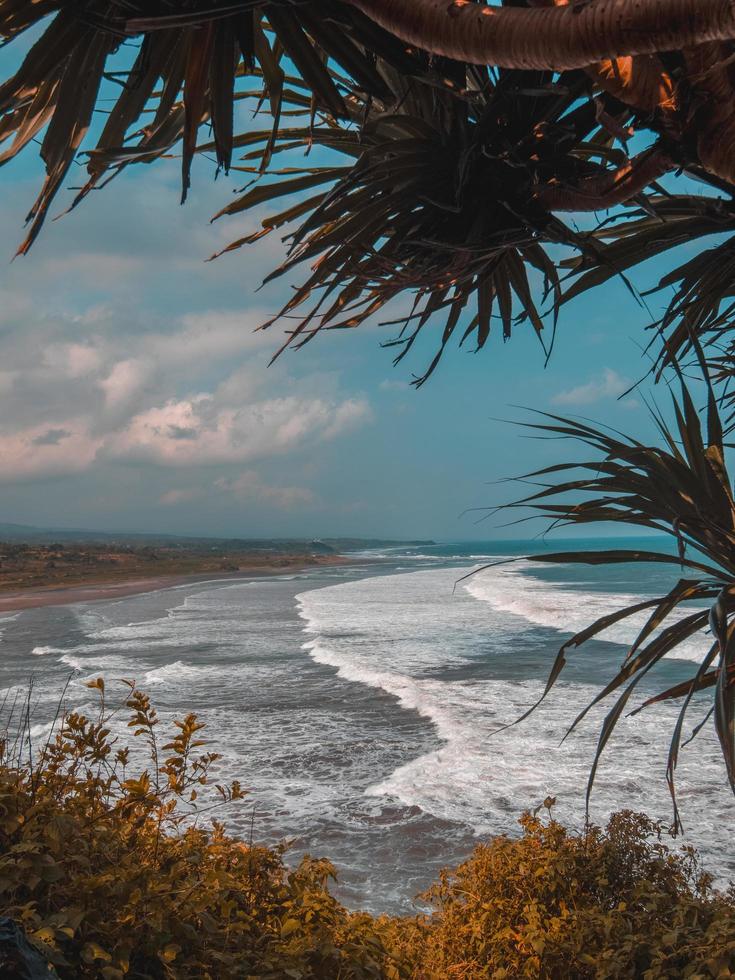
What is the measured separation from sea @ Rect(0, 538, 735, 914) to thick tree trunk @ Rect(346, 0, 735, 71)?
1.16 m

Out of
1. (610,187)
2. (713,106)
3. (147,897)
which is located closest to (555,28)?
(713,106)

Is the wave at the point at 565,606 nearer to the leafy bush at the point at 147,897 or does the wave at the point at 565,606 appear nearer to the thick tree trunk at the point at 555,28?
the leafy bush at the point at 147,897

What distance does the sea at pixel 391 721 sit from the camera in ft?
18.5

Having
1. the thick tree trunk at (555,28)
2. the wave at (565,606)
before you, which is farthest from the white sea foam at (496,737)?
the thick tree trunk at (555,28)

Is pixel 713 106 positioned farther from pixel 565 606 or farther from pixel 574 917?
pixel 565 606

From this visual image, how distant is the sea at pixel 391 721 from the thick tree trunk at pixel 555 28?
1.16 meters

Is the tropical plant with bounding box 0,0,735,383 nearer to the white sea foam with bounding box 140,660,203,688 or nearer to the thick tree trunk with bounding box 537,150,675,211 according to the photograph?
the thick tree trunk with bounding box 537,150,675,211

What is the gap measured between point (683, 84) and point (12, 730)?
8.09 metres

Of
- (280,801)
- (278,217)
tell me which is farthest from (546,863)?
(280,801)

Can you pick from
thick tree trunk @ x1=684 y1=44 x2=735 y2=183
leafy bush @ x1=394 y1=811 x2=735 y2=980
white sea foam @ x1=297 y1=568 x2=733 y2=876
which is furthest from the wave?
thick tree trunk @ x1=684 y1=44 x2=735 y2=183

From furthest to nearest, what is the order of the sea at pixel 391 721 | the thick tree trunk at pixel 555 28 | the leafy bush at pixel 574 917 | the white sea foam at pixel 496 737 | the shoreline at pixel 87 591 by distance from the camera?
1. the shoreline at pixel 87 591
2. the white sea foam at pixel 496 737
3. the sea at pixel 391 721
4. the leafy bush at pixel 574 917
5. the thick tree trunk at pixel 555 28

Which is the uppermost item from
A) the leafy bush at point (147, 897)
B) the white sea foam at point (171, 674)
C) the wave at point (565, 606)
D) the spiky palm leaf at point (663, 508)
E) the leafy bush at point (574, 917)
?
the spiky palm leaf at point (663, 508)

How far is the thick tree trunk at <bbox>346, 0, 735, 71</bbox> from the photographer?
3.99ft

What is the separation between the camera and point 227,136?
5.51 ft
